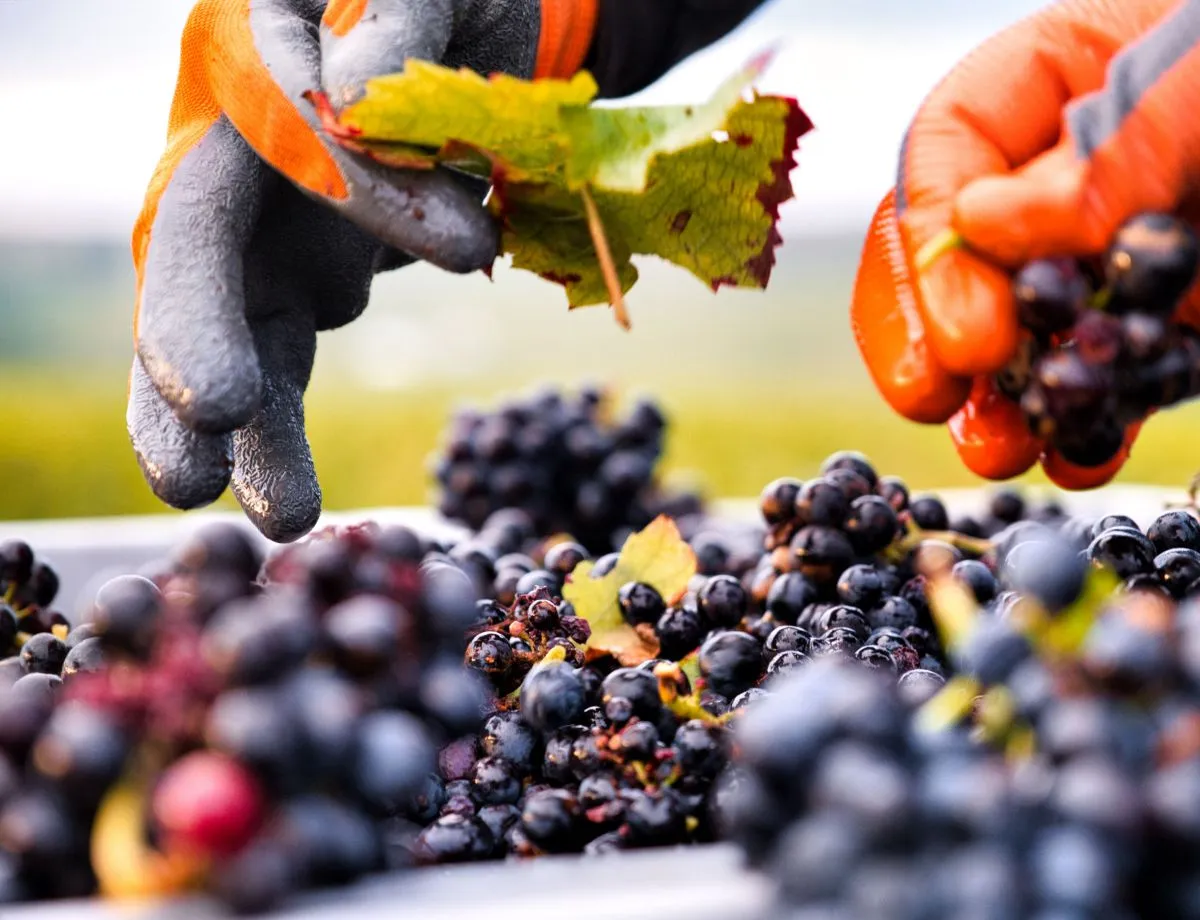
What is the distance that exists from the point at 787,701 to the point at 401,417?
393cm

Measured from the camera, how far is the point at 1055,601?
1.69 ft

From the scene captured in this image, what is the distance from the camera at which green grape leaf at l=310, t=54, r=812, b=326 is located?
728mm

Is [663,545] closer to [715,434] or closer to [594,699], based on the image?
[594,699]

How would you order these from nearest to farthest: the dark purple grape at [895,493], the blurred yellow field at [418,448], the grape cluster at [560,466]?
the dark purple grape at [895,493], the grape cluster at [560,466], the blurred yellow field at [418,448]

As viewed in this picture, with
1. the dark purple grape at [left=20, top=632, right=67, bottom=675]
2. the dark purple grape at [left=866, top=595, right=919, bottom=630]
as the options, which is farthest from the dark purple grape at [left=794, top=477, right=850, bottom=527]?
the dark purple grape at [left=20, top=632, right=67, bottom=675]

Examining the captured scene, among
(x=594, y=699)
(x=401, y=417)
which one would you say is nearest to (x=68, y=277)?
(x=401, y=417)

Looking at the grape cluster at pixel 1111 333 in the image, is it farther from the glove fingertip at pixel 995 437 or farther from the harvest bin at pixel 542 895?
the harvest bin at pixel 542 895

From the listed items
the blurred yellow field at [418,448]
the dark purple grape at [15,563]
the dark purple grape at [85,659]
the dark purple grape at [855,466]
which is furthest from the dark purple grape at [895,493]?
the blurred yellow field at [418,448]

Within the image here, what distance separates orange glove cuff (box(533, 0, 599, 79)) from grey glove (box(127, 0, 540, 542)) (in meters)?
0.06

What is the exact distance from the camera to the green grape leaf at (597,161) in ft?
2.39

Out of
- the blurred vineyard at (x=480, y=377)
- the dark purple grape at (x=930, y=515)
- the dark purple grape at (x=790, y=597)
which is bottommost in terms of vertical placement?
the blurred vineyard at (x=480, y=377)

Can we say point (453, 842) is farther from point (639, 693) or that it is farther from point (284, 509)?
point (284, 509)

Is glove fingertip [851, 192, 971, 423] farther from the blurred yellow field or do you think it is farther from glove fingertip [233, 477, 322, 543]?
the blurred yellow field

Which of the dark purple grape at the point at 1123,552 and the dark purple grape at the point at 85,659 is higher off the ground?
the dark purple grape at the point at 1123,552
